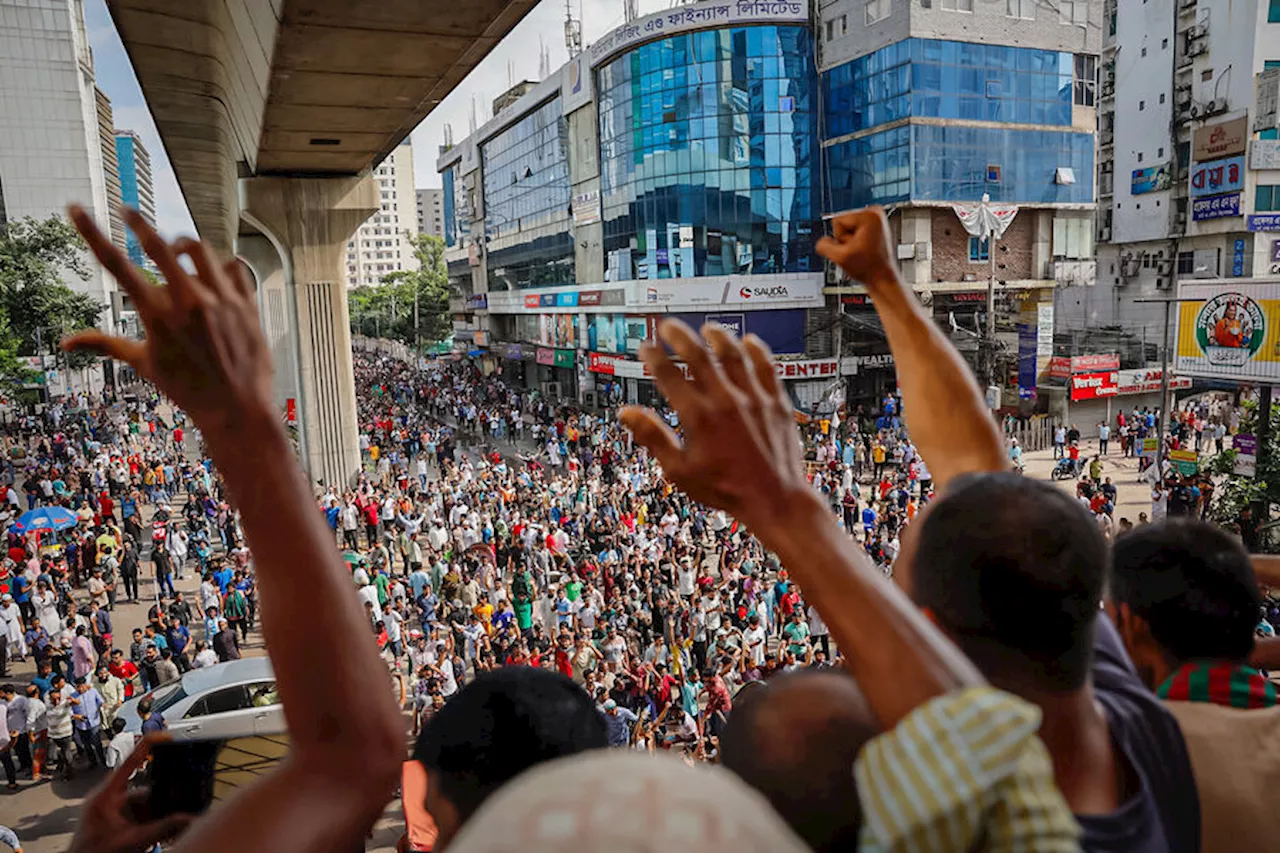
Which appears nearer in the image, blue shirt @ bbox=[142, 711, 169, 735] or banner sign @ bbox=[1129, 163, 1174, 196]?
blue shirt @ bbox=[142, 711, 169, 735]

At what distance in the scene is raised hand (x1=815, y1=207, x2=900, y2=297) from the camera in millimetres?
2092

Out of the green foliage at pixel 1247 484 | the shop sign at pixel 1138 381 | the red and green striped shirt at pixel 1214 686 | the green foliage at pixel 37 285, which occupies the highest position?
the green foliage at pixel 37 285

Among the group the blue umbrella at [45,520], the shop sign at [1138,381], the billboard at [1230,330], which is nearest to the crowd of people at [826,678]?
the blue umbrella at [45,520]

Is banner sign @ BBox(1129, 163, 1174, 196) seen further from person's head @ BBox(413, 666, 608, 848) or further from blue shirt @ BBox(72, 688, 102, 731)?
person's head @ BBox(413, 666, 608, 848)

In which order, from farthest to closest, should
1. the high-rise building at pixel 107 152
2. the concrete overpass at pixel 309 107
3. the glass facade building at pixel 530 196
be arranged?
the high-rise building at pixel 107 152, the glass facade building at pixel 530 196, the concrete overpass at pixel 309 107

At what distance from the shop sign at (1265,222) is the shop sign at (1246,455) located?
82.3 feet

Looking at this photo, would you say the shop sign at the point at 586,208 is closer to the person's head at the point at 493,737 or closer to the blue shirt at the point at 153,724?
the blue shirt at the point at 153,724

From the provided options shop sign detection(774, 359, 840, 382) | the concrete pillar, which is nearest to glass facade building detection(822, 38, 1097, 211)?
shop sign detection(774, 359, 840, 382)

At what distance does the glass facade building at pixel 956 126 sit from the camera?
3284 cm

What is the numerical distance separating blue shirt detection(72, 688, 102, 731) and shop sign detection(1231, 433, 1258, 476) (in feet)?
63.1

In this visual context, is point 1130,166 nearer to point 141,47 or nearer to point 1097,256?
point 1097,256

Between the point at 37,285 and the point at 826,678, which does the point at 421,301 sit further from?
the point at 826,678

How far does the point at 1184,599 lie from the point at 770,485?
1548mm

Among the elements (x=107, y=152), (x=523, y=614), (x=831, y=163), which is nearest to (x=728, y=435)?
(x=523, y=614)
